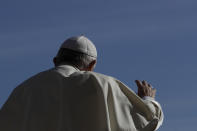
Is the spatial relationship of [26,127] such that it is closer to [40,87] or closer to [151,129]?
[40,87]

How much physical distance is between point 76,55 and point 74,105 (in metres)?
1.05

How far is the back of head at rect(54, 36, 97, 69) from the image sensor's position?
41.2 ft

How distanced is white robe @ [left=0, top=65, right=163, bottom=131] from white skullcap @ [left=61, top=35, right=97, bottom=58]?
1.32 ft

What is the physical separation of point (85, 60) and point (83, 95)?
809 millimetres

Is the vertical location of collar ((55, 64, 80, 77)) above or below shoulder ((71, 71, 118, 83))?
above

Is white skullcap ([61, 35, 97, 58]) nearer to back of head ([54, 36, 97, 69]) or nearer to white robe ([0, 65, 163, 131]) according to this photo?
back of head ([54, 36, 97, 69])

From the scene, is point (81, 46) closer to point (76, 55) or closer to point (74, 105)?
point (76, 55)

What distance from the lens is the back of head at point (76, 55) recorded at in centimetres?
1255

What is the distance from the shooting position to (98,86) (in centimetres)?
1204

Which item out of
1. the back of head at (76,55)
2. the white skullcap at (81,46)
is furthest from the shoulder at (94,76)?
the white skullcap at (81,46)

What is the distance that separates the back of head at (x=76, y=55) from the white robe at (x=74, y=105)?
0.58 feet

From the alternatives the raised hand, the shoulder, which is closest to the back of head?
the shoulder

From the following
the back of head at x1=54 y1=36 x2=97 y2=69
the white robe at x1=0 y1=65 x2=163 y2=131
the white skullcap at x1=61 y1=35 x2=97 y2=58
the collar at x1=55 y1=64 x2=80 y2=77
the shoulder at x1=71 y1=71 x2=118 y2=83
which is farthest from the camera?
the white skullcap at x1=61 y1=35 x2=97 y2=58

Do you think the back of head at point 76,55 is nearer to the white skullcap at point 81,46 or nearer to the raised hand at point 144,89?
the white skullcap at point 81,46
